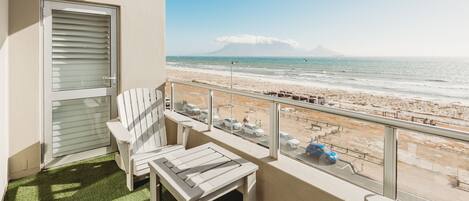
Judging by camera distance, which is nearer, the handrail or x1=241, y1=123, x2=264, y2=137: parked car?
the handrail

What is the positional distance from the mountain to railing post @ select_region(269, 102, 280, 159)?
26954 millimetres

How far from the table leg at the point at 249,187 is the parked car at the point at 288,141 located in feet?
1.23

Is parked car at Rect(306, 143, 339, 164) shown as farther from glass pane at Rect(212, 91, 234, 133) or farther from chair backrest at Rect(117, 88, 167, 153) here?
chair backrest at Rect(117, 88, 167, 153)

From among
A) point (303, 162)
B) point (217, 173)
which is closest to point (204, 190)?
point (217, 173)

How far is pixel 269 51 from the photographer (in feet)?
103

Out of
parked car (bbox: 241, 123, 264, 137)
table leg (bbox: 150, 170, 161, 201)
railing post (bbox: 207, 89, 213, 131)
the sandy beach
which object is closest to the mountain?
the sandy beach

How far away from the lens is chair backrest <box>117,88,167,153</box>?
8.11 ft

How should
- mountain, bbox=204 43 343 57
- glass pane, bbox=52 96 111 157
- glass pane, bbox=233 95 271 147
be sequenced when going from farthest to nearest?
1. mountain, bbox=204 43 343 57
2. glass pane, bbox=52 96 111 157
3. glass pane, bbox=233 95 271 147

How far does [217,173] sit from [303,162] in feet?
2.06

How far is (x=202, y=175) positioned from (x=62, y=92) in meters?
2.09

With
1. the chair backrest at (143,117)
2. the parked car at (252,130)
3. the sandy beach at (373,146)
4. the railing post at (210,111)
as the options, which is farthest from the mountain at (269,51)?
the chair backrest at (143,117)

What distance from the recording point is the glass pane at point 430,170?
1298 mm

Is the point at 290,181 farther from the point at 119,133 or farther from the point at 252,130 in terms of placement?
the point at 119,133

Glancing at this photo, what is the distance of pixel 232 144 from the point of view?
7.07 feet
